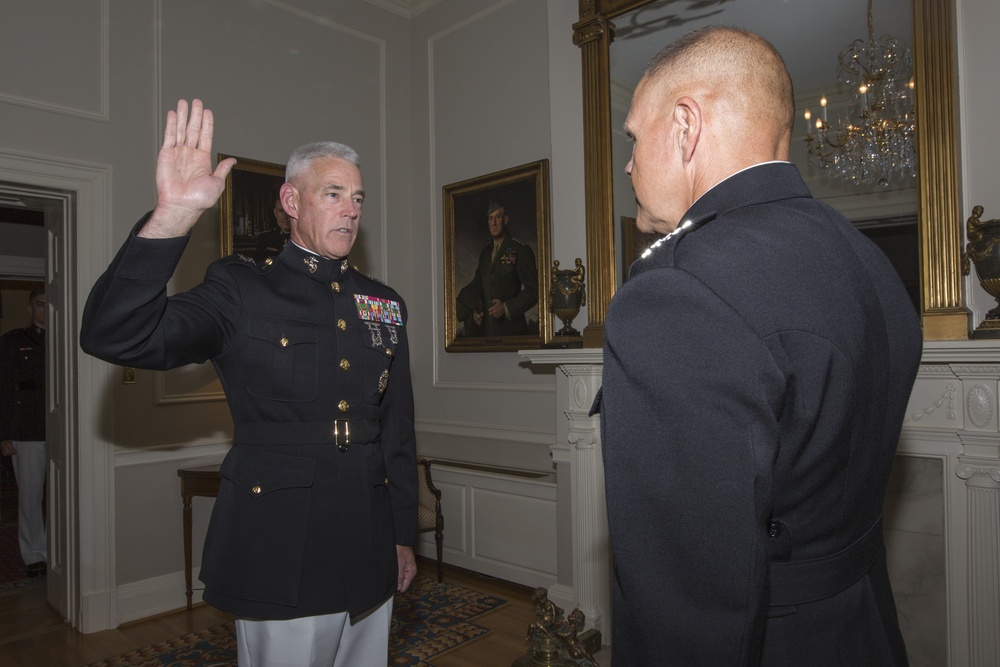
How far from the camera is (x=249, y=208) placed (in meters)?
4.62

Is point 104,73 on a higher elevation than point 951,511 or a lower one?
higher

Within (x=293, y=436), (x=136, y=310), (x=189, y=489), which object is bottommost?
(x=189, y=489)

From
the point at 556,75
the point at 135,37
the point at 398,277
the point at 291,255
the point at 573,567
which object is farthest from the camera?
the point at 398,277

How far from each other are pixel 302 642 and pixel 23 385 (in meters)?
4.51

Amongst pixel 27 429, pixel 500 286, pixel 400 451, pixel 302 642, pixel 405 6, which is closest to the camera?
pixel 302 642

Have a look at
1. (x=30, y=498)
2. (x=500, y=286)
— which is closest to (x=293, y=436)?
(x=500, y=286)

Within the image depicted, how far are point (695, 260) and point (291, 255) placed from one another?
1515 mm

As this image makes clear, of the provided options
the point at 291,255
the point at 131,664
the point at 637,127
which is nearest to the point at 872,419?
the point at 637,127

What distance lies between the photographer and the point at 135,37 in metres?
4.16

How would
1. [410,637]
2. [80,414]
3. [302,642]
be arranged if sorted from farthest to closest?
[80,414] → [410,637] → [302,642]

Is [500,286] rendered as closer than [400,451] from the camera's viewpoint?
No

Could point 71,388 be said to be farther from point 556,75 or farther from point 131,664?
point 556,75

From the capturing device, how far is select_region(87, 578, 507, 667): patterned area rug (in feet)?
11.5

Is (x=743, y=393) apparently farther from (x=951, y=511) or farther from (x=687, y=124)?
(x=951, y=511)
